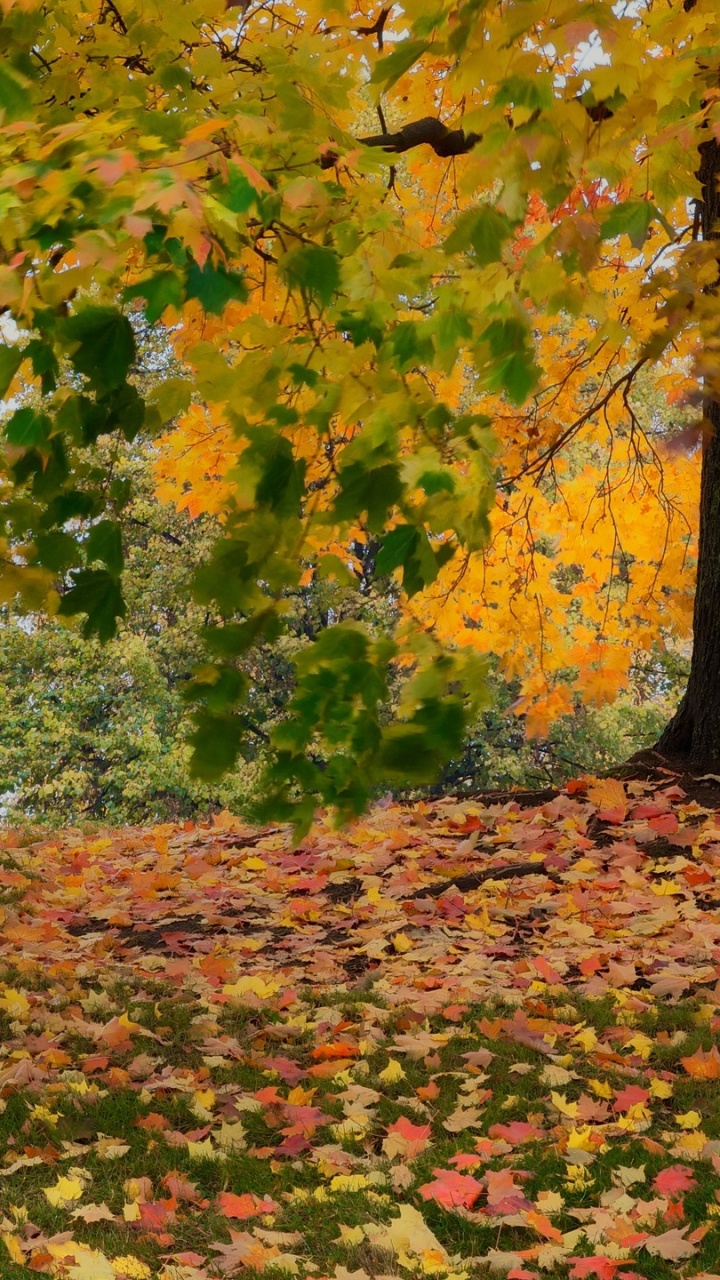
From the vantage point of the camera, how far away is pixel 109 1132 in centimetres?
394

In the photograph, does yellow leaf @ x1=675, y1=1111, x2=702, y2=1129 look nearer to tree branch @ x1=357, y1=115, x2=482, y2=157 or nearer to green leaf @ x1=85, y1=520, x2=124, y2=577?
green leaf @ x1=85, y1=520, x2=124, y2=577

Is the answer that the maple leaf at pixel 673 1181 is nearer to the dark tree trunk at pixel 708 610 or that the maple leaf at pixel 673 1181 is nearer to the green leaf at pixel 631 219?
the green leaf at pixel 631 219

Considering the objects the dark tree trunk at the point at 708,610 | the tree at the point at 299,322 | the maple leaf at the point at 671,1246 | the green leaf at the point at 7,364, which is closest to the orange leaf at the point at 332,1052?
the maple leaf at the point at 671,1246

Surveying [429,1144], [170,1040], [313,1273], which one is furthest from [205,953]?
[313,1273]

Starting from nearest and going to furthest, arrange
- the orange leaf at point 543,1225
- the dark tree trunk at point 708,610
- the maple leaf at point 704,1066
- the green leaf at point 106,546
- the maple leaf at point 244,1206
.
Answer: the green leaf at point 106,546 < the orange leaf at point 543,1225 < the maple leaf at point 244,1206 < the maple leaf at point 704,1066 < the dark tree trunk at point 708,610

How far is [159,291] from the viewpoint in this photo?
217cm

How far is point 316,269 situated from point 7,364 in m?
0.66

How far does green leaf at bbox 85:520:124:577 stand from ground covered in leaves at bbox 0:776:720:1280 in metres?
1.73

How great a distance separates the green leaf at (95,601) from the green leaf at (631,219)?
1.47 meters

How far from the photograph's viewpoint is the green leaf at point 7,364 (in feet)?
7.59

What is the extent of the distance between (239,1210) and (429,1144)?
0.62 m

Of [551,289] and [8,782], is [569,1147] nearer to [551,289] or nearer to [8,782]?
[551,289]

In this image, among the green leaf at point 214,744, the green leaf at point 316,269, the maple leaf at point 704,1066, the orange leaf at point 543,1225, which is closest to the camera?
the green leaf at point 214,744

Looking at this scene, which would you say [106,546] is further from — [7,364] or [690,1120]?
[690,1120]
